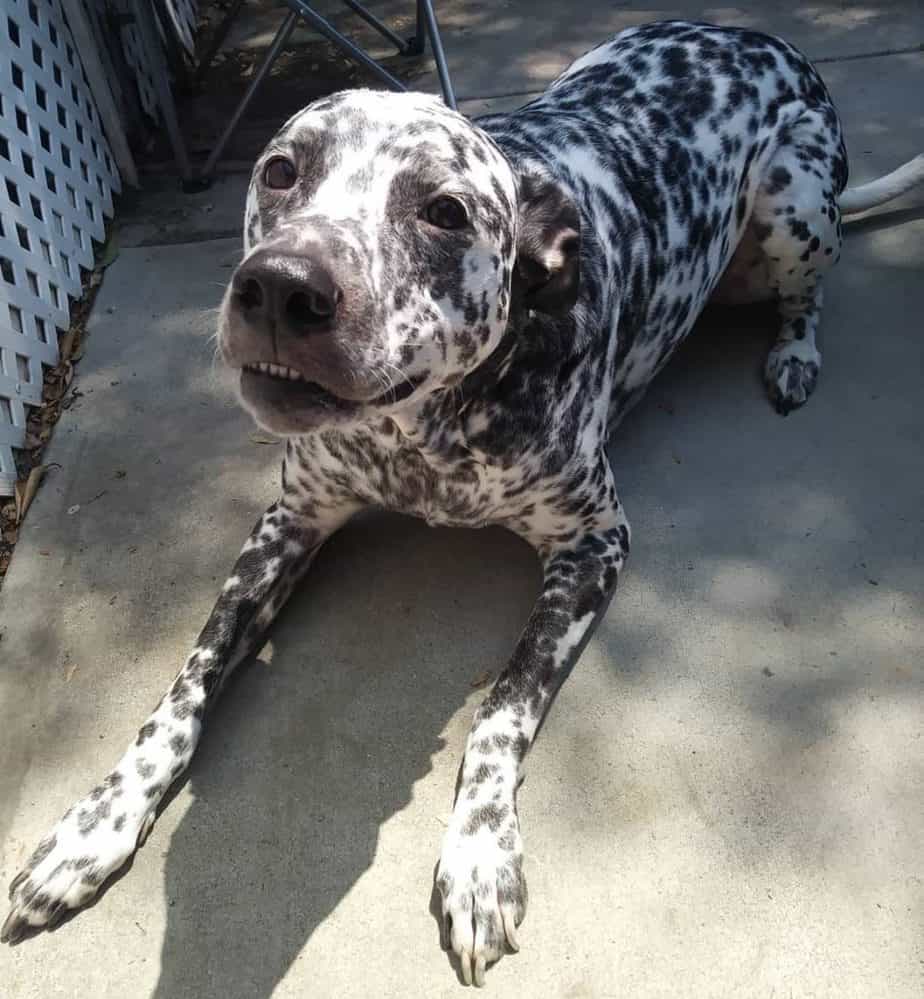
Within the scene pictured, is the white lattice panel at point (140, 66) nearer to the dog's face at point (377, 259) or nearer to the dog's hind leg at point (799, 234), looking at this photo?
the dog's hind leg at point (799, 234)

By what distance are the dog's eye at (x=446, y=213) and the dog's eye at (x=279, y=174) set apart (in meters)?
0.29

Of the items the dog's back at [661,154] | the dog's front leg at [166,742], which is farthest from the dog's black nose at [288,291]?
the dog's front leg at [166,742]

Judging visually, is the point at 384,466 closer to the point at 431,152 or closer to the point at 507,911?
the point at 431,152

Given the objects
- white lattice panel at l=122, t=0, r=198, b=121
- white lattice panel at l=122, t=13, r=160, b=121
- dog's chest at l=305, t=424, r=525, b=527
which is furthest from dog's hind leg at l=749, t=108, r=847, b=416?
white lattice panel at l=122, t=13, r=160, b=121

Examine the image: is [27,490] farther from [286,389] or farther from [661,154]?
[661,154]

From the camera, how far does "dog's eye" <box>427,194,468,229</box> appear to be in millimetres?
1839

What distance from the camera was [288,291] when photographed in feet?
5.20

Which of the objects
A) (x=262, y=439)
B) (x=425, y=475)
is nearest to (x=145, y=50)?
(x=262, y=439)

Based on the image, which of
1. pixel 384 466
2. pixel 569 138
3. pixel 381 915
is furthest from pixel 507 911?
pixel 569 138

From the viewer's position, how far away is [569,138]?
2570 mm

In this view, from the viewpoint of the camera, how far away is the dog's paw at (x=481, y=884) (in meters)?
1.93

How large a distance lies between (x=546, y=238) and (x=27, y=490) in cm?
188

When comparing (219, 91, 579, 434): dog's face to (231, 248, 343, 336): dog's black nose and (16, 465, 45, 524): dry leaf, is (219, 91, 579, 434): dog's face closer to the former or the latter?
(231, 248, 343, 336): dog's black nose

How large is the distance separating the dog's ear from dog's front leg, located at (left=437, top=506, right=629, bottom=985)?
736mm
